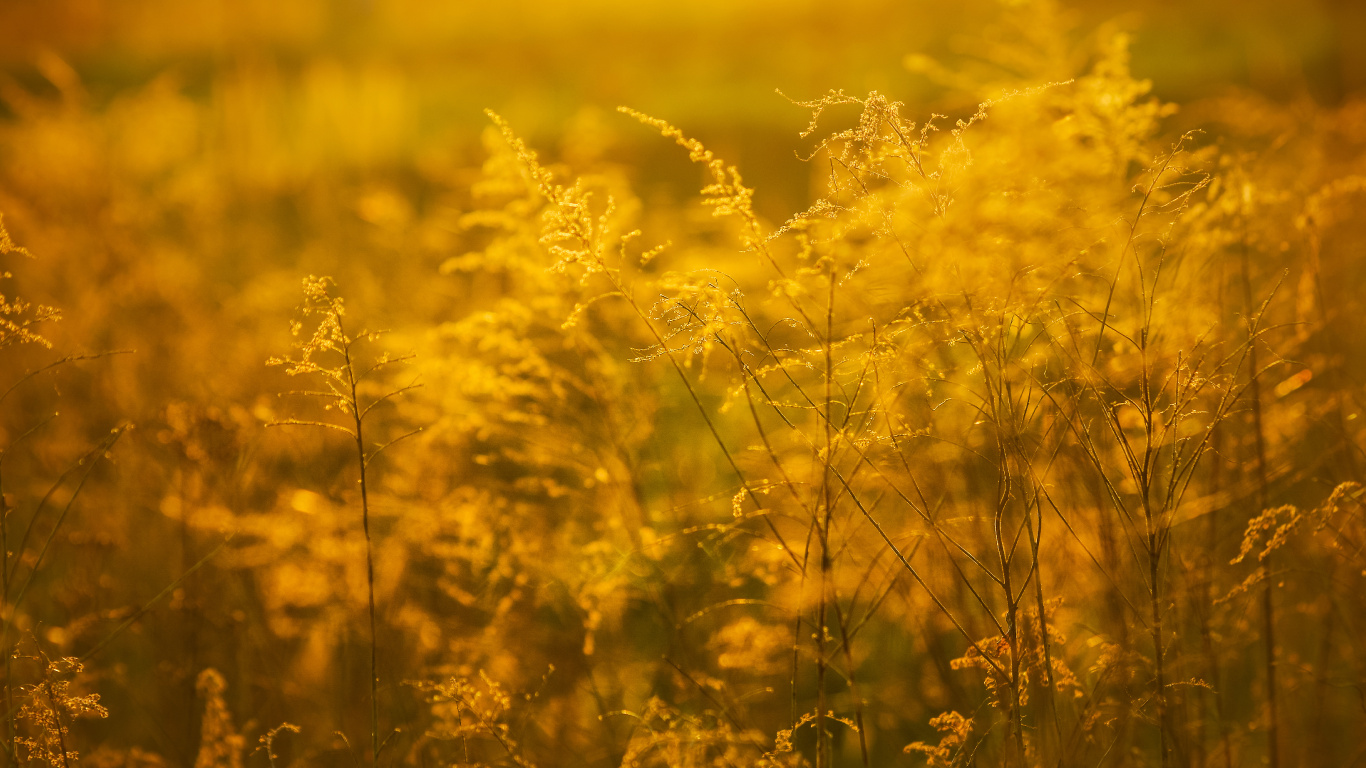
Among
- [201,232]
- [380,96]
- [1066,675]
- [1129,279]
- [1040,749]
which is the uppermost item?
[380,96]

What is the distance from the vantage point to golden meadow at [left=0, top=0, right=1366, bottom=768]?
1.27 m

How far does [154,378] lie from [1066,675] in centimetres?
336

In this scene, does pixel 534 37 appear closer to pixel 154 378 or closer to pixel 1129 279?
pixel 154 378

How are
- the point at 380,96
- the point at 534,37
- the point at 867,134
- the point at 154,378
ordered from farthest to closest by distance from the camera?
1. the point at 534,37
2. the point at 380,96
3. the point at 154,378
4. the point at 867,134

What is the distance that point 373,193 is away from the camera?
445 cm

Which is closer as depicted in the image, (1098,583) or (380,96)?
(1098,583)

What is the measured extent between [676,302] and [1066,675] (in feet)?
2.92

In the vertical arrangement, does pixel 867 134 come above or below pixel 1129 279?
below

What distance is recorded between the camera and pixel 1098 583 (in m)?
1.66

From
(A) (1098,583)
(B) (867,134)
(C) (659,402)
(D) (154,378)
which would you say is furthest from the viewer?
(D) (154,378)

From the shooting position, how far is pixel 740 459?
2102 mm

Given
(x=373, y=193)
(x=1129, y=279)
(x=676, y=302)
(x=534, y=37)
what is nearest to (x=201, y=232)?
(x=373, y=193)

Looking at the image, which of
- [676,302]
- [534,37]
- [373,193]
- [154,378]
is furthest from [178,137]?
[676,302]

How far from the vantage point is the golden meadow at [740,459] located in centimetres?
127
